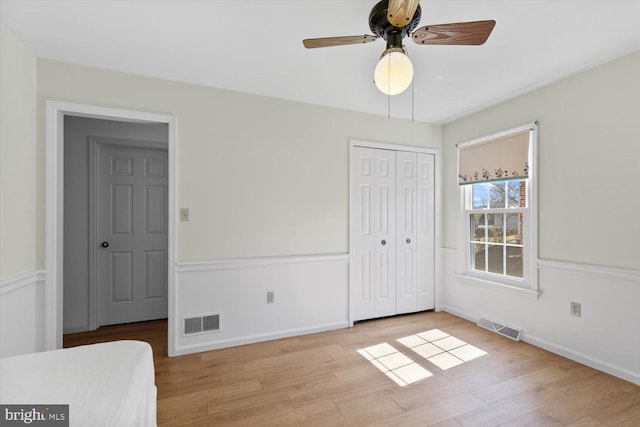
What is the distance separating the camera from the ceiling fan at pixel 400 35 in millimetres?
1372

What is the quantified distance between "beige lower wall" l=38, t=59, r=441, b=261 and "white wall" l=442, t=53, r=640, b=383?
6.01 ft

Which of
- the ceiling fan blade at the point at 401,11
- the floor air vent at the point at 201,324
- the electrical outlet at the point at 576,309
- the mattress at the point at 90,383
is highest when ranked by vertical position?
the ceiling fan blade at the point at 401,11

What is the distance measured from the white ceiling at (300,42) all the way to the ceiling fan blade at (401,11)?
428 millimetres

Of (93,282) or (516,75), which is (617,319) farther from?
(93,282)

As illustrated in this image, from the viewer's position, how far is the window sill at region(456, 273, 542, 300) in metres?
2.85

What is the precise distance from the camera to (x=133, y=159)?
3553 mm

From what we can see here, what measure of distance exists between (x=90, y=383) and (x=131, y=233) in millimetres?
2909

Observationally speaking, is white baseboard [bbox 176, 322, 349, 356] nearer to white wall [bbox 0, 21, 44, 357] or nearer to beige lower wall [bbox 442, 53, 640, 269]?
white wall [bbox 0, 21, 44, 357]

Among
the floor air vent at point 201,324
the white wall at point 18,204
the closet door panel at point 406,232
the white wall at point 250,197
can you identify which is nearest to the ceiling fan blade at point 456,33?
the white wall at point 250,197

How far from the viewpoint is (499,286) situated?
317 cm

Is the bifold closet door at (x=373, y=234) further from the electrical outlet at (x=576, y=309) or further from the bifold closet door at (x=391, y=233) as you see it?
the electrical outlet at (x=576, y=309)

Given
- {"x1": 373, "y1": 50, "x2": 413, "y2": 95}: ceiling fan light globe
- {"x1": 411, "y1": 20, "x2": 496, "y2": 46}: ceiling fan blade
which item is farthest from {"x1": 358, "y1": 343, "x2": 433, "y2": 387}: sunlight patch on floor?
{"x1": 411, "y1": 20, "x2": 496, "y2": 46}: ceiling fan blade

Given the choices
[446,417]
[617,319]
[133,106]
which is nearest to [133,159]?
[133,106]

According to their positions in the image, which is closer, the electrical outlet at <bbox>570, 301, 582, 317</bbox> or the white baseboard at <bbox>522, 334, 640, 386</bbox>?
the white baseboard at <bbox>522, 334, 640, 386</bbox>
